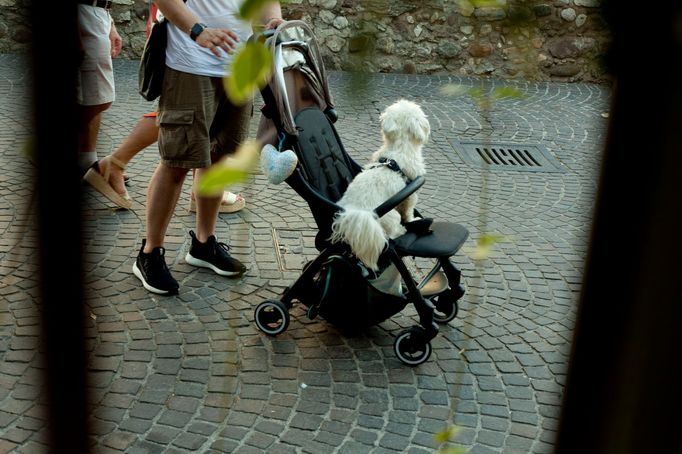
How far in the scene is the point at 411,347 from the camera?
395cm

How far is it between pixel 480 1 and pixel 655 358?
0.53 metres

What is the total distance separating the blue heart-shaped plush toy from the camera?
12.0 ft

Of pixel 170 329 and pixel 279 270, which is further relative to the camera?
pixel 279 270

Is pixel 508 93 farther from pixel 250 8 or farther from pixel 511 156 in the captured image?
pixel 511 156

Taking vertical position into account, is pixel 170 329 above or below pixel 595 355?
below

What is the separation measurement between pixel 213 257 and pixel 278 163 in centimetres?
127

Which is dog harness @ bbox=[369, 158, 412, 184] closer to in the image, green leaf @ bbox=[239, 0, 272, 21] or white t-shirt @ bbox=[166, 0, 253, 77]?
white t-shirt @ bbox=[166, 0, 253, 77]

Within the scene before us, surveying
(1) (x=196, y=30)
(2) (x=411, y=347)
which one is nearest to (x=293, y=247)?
(2) (x=411, y=347)

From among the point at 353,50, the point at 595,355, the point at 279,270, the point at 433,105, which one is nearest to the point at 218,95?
the point at 279,270

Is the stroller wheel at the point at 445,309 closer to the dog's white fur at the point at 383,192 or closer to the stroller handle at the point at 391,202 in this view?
the dog's white fur at the point at 383,192

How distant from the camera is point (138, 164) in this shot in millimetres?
6652

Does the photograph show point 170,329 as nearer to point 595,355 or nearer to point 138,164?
point 138,164

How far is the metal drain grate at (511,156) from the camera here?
7.31 metres

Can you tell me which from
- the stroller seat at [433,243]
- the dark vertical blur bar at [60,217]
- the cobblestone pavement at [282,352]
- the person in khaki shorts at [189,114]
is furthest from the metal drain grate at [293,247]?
the dark vertical blur bar at [60,217]
